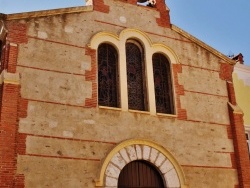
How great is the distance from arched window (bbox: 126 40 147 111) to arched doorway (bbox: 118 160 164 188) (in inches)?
73.4

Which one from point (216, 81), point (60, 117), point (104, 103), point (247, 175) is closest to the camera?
point (60, 117)

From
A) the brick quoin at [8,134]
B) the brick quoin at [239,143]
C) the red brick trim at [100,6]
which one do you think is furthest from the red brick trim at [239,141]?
the brick quoin at [8,134]

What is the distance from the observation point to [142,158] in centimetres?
1232

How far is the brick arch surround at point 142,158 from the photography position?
1173 cm

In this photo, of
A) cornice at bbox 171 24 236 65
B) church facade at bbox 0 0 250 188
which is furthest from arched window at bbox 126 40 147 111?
cornice at bbox 171 24 236 65

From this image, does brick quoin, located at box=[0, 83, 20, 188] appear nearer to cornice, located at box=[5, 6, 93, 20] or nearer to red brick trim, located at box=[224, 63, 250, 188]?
cornice, located at box=[5, 6, 93, 20]

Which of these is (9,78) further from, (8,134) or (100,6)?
(100,6)

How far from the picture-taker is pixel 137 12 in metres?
14.6

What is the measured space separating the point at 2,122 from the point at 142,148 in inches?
164

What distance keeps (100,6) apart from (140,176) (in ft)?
18.9

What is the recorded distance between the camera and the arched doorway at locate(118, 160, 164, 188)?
12.0 metres

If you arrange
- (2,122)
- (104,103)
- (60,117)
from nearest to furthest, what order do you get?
(2,122) → (60,117) → (104,103)

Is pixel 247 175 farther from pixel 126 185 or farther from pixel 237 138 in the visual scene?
pixel 126 185

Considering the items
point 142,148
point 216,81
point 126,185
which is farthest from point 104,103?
point 216,81
